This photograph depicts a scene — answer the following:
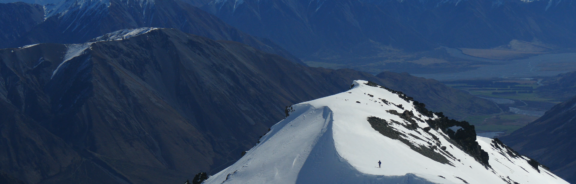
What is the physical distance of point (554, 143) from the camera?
17712cm

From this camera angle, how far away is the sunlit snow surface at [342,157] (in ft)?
139

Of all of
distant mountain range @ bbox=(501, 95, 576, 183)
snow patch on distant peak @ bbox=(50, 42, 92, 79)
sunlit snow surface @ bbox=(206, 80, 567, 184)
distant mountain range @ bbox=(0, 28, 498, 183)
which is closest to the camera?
sunlit snow surface @ bbox=(206, 80, 567, 184)

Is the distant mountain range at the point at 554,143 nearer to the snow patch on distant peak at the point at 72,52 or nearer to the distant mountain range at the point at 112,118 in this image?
the distant mountain range at the point at 112,118

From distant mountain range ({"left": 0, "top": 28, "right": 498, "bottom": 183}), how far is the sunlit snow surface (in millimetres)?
93973

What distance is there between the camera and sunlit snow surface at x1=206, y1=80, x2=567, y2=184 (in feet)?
139

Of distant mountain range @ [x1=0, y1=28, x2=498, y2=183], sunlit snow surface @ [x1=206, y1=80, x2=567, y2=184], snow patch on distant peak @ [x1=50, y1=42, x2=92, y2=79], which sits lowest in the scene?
sunlit snow surface @ [x1=206, y1=80, x2=567, y2=184]

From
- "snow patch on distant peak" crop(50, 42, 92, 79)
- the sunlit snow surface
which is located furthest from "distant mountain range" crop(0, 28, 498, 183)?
the sunlit snow surface

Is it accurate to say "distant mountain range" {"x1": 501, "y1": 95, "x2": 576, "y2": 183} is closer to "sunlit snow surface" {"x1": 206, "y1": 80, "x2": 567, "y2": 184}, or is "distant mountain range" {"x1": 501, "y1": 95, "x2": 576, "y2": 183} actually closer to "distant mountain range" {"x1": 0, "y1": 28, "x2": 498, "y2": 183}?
"distant mountain range" {"x1": 0, "y1": 28, "x2": 498, "y2": 183}

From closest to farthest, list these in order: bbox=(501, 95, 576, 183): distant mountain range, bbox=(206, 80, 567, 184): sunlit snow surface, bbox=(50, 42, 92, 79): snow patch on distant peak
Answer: bbox=(206, 80, 567, 184): sunlit snow surface → bbox=(501, 95, 576, 183): distant mountain range → bbox=(50, 42, 92, 79): snow patch on distant peak

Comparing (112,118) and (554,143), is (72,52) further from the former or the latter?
(554,143)

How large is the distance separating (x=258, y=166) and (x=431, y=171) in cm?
1309

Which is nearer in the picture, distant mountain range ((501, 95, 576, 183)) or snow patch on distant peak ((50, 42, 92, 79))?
distant mountain range ((501, 95, 576, 183))

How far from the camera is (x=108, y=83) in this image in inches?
6880

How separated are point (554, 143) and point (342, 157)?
15238 cm
